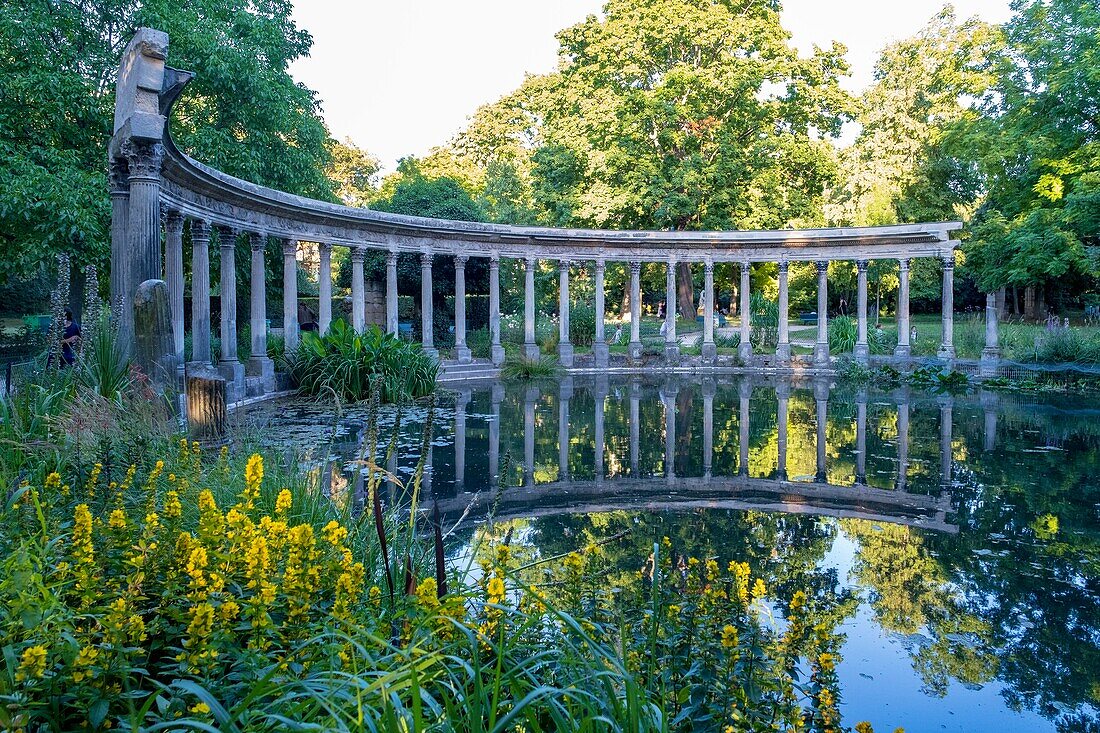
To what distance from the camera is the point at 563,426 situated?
14547mm

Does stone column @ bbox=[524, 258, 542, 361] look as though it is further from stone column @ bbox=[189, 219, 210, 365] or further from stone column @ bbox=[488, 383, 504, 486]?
stone column @ bbox=[189, 219, 210, 365]

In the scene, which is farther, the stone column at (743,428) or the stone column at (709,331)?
the stone column at (709,331)

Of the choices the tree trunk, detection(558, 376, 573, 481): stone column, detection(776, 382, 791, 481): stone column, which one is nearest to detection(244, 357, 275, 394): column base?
detection(558, 376, 573, 481): stone column

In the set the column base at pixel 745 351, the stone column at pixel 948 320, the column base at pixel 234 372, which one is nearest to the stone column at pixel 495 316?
the column base at pixel 745 351

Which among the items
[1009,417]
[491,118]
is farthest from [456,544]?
[491,118]

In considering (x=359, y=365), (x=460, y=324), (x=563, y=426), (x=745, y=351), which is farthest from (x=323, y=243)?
(x=745, y=351)

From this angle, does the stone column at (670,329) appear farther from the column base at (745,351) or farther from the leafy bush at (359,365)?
the leafy bush at (359,365)

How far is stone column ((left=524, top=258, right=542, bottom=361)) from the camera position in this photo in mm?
27703

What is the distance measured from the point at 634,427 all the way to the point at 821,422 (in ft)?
13.2

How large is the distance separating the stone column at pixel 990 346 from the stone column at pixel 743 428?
8306mm

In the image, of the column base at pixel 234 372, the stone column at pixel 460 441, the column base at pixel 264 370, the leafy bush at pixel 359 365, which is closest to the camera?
the stone column at pixel 460 441

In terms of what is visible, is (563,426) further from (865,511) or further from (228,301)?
(228,301)

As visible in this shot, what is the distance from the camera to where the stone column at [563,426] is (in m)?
10.5

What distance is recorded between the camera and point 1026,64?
3306cm
